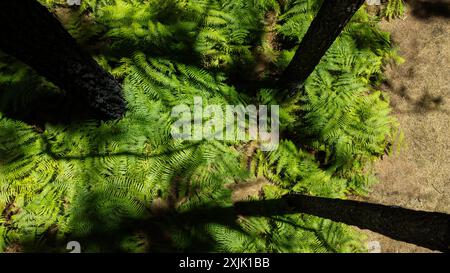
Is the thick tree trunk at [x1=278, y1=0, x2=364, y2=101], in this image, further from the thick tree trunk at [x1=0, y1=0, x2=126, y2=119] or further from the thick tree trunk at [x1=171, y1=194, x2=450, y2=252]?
the thick tree trunk at [x1=0, y1=0, x2=126, y2=119]

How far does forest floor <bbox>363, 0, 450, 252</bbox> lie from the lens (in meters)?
5.39

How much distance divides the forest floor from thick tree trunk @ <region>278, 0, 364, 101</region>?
1910 mm

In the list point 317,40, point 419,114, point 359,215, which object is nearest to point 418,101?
point 419,114

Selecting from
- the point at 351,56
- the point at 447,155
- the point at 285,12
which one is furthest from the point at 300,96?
the point at 447,155

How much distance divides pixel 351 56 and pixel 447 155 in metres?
2.27

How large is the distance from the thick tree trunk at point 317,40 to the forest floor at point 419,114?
1.91m

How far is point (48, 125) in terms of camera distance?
4.46 meters

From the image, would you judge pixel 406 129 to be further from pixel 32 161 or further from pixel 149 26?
pixel 32 161

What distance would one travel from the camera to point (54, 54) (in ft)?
11.1

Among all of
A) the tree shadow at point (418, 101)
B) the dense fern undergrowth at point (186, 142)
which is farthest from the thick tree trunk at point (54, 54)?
the tree shadow at point (418, 101)

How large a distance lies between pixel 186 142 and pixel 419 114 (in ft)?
13.2

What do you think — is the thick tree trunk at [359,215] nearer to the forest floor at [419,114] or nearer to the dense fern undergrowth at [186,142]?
the dense fern undergrowth at [186,142]

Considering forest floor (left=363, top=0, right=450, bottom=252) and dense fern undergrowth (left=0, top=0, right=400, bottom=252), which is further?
forest floor (left=363, top=0, right=450, bottom=252)

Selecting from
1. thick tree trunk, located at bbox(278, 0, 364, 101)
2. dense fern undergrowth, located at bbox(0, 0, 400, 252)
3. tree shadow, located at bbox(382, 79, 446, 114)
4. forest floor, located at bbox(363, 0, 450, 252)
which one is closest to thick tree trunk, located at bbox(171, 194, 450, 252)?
dense fern undergrowth, located at bbox(0, 0, 400, 252)
